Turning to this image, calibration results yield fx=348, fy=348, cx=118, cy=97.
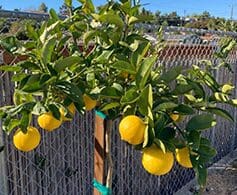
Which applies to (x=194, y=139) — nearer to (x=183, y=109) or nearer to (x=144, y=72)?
(x=183, y=109)

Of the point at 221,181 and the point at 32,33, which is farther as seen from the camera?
the point at 221,181

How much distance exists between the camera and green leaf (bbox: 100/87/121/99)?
1141 millimetres

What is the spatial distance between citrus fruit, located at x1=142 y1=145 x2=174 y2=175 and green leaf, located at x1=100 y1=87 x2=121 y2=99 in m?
0.20

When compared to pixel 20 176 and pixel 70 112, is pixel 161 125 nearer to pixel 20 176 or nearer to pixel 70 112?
pixel 70 112

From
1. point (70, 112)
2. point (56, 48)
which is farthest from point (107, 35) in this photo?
point (70, 112)

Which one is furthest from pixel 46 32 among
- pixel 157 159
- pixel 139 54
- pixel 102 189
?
pixel 102 189

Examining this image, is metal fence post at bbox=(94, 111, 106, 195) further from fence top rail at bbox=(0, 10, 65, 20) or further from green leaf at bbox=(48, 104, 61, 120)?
fence top rail at bbox=(0, 10, 65, 20)

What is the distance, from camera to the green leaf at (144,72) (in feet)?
3.53

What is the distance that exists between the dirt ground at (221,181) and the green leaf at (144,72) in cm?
260

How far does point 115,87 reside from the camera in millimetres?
1189

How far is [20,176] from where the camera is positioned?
2094 millimetres

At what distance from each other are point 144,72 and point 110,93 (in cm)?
14

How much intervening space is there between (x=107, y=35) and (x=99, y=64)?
117 millimetres

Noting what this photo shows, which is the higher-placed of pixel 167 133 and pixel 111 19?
pixel 111 19
